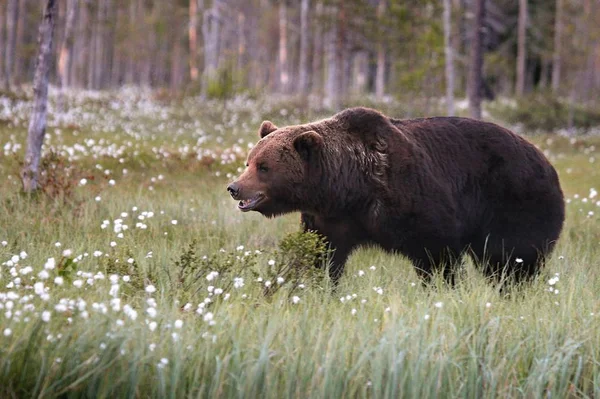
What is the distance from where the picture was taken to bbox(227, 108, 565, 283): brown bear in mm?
5691

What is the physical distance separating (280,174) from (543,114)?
89.4ft

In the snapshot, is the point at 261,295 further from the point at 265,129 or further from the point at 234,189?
the point at 265,129

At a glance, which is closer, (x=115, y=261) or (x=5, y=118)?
(x=115, y=261)

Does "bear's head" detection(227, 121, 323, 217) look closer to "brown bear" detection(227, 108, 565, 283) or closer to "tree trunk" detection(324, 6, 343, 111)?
"brown bear" detection(227, 108, 565, 283)

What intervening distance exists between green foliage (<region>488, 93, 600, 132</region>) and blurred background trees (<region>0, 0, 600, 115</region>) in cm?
114

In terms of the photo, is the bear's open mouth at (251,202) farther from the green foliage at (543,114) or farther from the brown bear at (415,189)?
the green foliage at (543,114)

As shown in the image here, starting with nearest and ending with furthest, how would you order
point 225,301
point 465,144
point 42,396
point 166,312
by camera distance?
point 42,396 < point 166,312 < point 225,301 < point 465,144

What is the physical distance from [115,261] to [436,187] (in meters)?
2.48

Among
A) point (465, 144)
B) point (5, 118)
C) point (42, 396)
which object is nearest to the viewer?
point (42, 396)

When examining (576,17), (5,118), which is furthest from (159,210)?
(576,17)

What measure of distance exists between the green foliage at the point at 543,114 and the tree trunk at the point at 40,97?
2414cm

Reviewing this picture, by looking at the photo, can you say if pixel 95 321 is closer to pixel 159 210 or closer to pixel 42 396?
pixel 42 396

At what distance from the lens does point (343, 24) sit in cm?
2764

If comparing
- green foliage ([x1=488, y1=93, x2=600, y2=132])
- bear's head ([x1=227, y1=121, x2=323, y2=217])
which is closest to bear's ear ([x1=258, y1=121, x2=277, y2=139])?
bear's head ([x1=227, y1=121, x2=323, y2=217])
